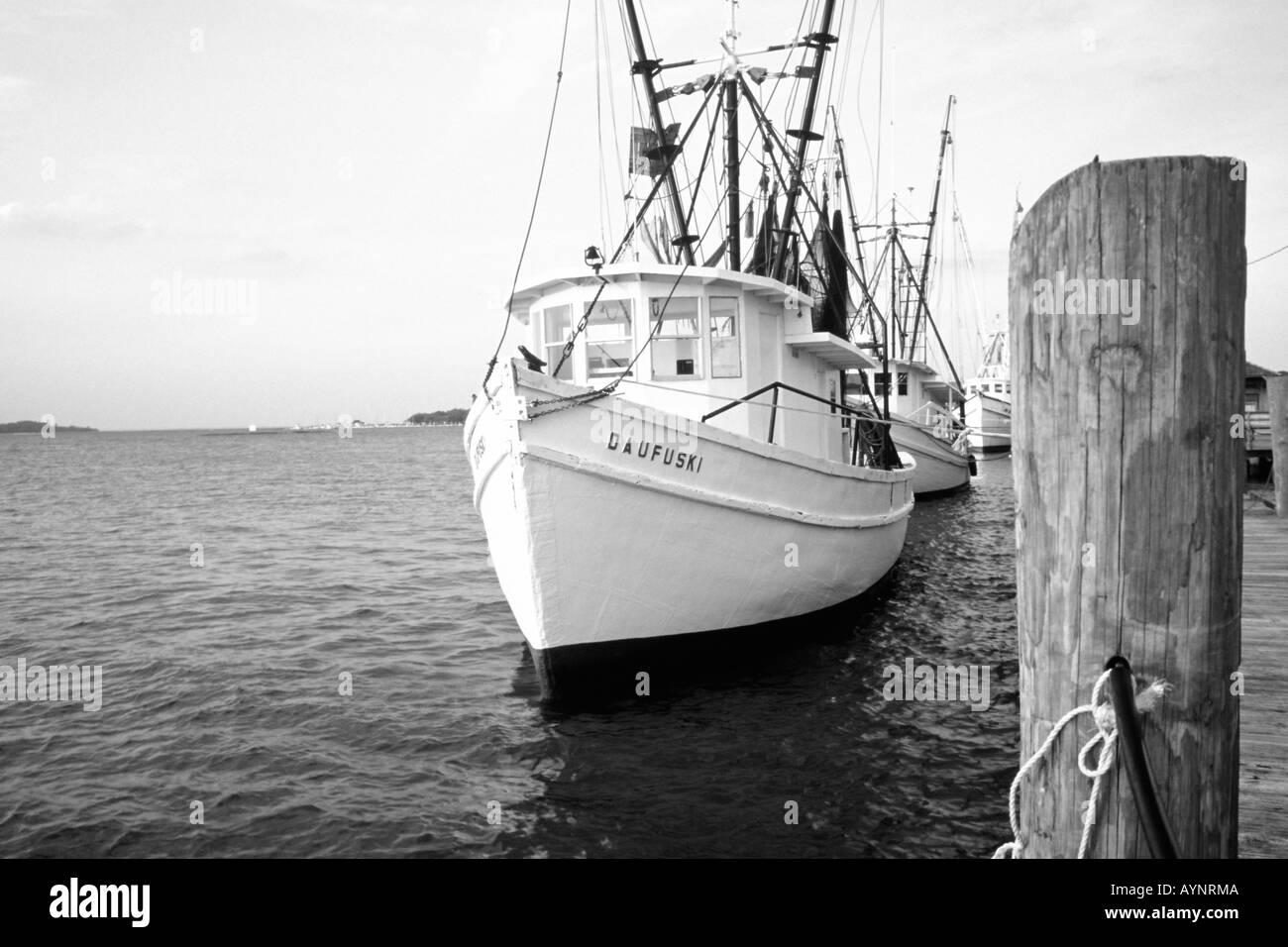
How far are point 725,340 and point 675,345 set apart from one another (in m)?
0.63

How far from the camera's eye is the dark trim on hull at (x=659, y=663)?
8695 mm

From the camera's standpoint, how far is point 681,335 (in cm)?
1077

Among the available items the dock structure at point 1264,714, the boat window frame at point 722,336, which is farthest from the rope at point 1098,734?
the boat window frame at point 722,336

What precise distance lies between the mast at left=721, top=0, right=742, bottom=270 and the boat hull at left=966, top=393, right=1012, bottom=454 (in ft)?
140

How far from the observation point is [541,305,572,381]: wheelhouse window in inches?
440

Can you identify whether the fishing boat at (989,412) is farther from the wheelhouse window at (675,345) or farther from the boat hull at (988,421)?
the wheelhouse window at (675,345)

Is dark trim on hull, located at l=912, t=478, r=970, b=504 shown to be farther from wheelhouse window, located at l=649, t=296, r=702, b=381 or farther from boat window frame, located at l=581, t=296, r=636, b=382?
boat window frame, located at l=581, t=296, r=636, b=382

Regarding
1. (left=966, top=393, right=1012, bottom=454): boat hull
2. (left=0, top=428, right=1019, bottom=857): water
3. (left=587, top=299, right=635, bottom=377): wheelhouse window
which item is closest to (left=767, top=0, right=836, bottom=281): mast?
(left=587, top=299, right=635, bottom=377): wheelhouse window

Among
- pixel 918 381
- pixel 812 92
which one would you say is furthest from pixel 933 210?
pixel 812 92

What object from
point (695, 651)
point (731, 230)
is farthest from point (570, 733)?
point (731, 230)

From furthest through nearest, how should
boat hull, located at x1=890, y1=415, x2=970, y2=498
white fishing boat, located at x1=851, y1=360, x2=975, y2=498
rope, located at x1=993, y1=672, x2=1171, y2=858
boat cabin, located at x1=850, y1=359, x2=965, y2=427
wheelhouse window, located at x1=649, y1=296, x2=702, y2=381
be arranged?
boat cabin, located at x1=850, y1=359, x2=965, y2=427 < white fishing boat, located at x1=851, y1=360, x2=975, y2=498 < boat hull, located at x1=890, y1=415, x2=970, y2=498 < wheelhouse window, located at x1=649, y1=296, x2=702, y2=381 < rope, located at x1=993, y1=672, x2=1171, y2=858

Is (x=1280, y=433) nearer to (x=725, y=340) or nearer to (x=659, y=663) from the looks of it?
(x=725, y=340)

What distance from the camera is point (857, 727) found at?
8461 mm

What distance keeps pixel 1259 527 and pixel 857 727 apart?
8.05 metres
